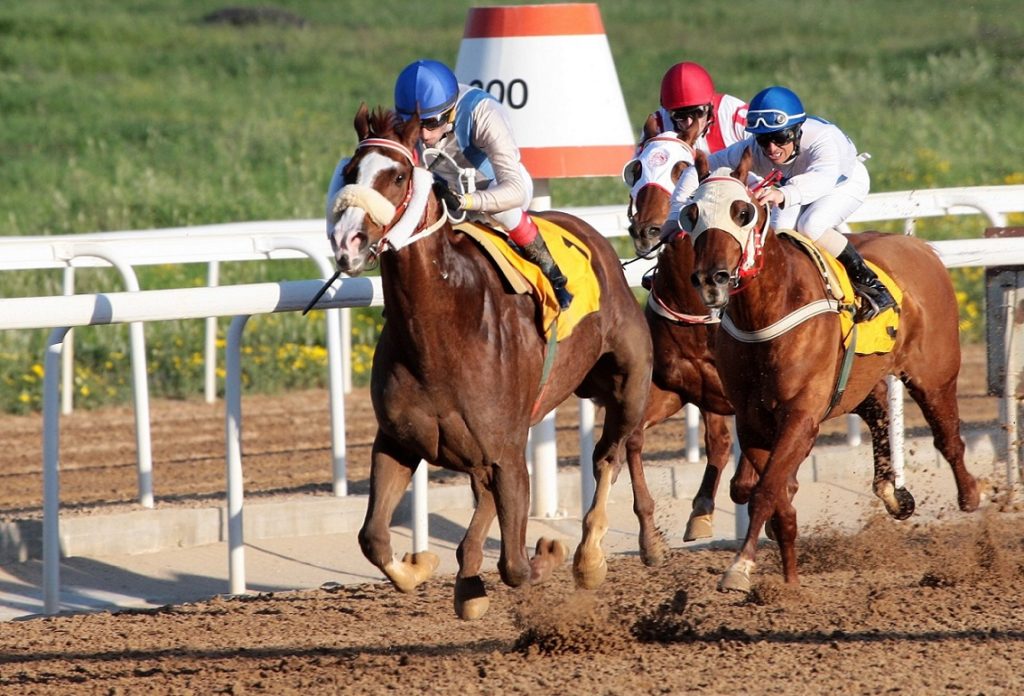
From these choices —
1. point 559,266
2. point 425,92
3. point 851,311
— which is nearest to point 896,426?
point 851,311

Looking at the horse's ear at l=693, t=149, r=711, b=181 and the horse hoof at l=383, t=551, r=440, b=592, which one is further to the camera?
the horse's ear at l=693, t=149, r=711, b=181

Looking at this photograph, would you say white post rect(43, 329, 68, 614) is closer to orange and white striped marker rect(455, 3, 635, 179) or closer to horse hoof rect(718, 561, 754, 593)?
horse hoof rect(718, 561, 754, 593)

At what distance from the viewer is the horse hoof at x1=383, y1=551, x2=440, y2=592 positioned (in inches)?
199

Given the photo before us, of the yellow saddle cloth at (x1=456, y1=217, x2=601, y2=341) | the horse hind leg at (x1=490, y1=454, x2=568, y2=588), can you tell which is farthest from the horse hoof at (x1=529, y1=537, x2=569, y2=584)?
the yellow saddle cloth at (x1=456, y1=217, x2=601, y2=341)

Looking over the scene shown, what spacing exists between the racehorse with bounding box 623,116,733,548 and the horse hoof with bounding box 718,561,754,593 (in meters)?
0.79

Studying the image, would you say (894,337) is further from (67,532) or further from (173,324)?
(173,324)

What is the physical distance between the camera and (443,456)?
5016mm

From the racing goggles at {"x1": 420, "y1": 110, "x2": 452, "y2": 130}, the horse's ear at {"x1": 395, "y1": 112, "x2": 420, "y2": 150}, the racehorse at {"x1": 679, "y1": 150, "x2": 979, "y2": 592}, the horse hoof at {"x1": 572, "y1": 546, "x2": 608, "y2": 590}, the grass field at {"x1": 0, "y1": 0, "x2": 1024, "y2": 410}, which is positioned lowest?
the horse hoof at {"x1": 572, "y1": 546, "x2": 608, "y2": 590}

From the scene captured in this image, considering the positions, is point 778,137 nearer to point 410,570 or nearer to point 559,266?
point 559,266

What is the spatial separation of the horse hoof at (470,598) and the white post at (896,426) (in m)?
2.54

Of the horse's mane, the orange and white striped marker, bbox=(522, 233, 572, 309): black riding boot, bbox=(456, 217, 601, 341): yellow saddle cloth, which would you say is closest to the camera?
the horse's mane

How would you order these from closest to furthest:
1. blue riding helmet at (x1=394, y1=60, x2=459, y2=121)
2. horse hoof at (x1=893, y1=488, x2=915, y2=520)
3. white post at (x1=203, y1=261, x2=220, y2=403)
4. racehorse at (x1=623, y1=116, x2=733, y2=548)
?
blue riding helmet at (x1=394, y1=60, x2=459, y2=121), racehorse at (x1=623, y1=116, x2=733, y2=548), horse hoof at (x1=893, y1=488, x2=915, y2=520), white post at (x1=203, y1=261, x2=220, y2=403)

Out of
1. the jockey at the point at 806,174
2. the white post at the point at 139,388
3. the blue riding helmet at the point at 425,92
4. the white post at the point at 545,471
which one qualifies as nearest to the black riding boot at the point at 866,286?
the jockey at the point at 806,174

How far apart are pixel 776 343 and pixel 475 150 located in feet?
3.97
